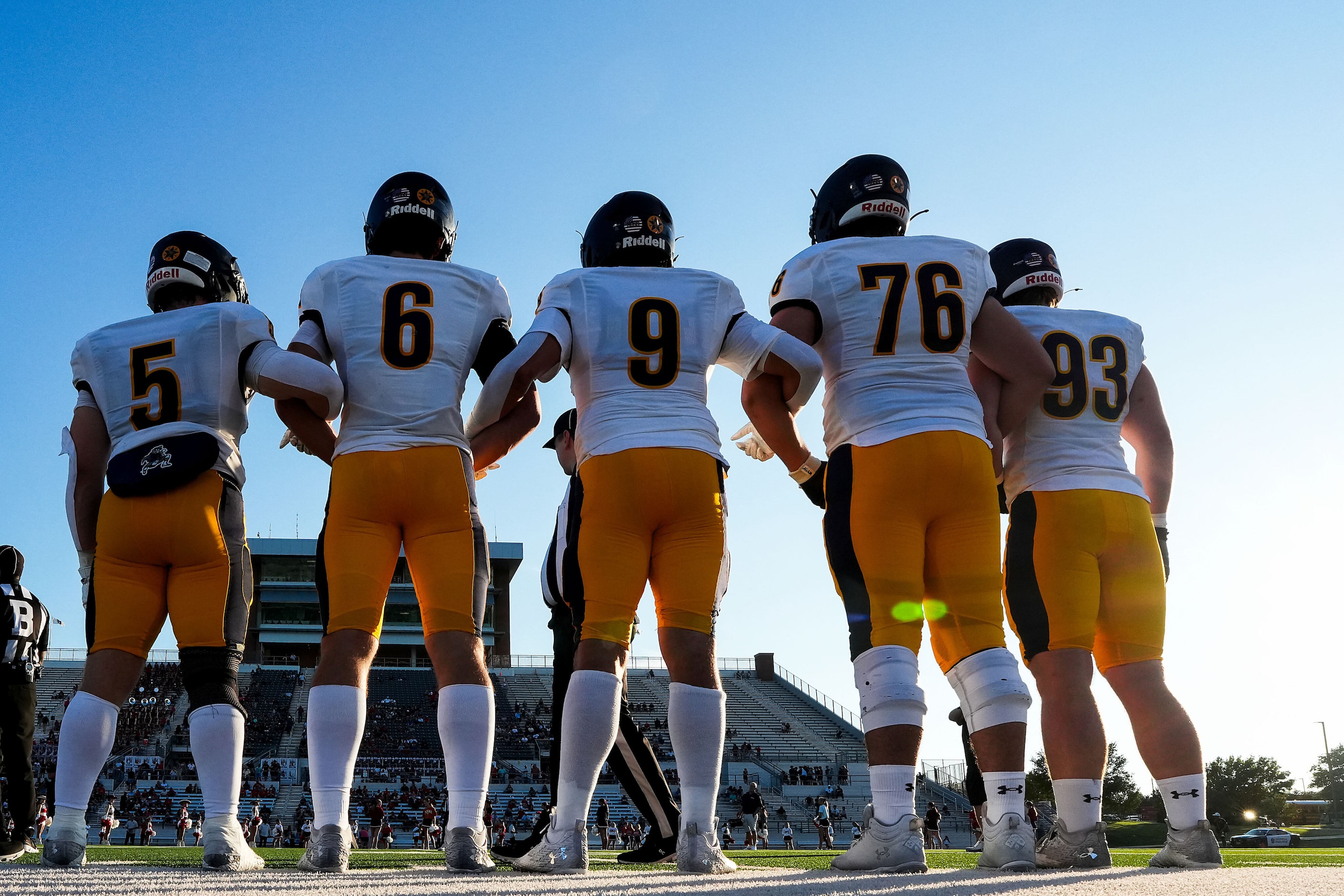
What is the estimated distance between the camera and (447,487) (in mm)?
4512

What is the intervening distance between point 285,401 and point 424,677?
55.3 m

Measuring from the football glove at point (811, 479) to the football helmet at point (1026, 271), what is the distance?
62.3 inches

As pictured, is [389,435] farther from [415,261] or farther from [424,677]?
[424,677]

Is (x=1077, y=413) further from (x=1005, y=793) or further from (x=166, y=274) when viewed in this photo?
(x=166, y=274)

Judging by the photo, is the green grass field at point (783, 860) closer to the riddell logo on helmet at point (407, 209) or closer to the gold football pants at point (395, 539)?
the gold football pants at point (395, 539)

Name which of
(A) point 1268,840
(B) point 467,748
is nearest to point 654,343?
(B) point 467,748

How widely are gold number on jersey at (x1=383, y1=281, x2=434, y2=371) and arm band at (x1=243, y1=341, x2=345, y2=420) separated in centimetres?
25

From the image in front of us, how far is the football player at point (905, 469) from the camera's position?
3.81 m

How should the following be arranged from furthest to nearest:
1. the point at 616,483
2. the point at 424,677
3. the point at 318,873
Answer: the point at 424,677 → the point at 616,483 → the point at 318,873

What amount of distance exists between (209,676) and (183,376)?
1277 mm

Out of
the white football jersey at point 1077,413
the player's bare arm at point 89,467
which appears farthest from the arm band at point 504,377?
the white football jersey at point 1077,413

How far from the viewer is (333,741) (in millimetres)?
4160

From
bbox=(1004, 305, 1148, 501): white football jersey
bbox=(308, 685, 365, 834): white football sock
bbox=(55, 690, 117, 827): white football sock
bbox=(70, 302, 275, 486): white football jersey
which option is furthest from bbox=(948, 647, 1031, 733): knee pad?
bbox=(55, 690, 117, 827): white football sock

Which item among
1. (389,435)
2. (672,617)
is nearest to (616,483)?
(672,617)
